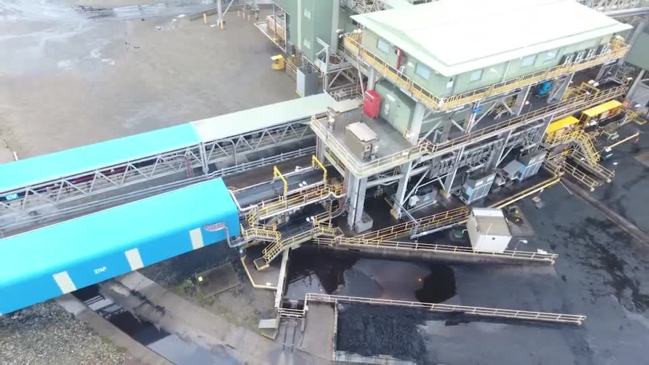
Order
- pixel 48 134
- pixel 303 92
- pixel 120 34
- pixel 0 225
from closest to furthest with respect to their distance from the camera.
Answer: pixel 0 225
pixel 48 134
pixel 303 92
pixel 120 34

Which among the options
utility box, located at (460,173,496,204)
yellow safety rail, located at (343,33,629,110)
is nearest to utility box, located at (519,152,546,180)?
utility box, located at (460,173,496,204)

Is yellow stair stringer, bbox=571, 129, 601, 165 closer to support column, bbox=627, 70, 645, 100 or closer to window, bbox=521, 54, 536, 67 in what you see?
support column, bbox=627, 70, 645, 100

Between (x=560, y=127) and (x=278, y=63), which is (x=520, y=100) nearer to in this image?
(x=560, y=127)

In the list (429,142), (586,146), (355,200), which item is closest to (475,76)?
(429,142)

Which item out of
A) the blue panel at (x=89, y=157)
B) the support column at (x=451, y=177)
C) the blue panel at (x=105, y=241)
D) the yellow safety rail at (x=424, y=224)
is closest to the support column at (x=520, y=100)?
the support column at (x=451, y=177)

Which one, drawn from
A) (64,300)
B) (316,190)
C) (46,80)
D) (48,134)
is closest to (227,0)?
(46,80)

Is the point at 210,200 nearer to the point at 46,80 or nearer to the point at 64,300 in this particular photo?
the point at 64,300

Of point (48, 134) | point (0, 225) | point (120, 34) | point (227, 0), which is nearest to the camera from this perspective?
point (0, 225)
